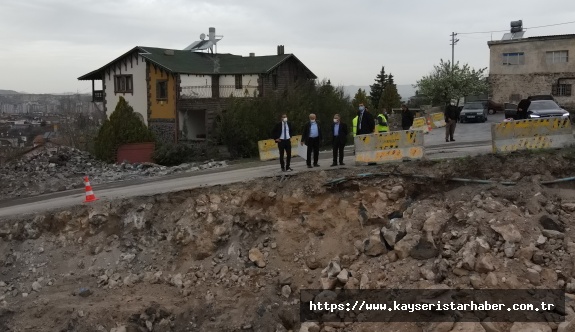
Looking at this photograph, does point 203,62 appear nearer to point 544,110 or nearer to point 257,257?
point 544,110

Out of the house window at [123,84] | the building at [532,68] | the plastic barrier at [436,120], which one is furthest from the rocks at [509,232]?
the building at [532,68]

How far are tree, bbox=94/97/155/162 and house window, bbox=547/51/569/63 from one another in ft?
108

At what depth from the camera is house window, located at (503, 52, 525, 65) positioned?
148ft

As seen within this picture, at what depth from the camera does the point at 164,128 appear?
118 ft

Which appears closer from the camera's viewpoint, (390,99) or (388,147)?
(388,147)

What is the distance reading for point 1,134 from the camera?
165 ft

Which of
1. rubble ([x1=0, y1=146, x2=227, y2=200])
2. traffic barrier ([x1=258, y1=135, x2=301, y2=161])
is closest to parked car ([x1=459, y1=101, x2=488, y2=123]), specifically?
traffic barrier ([x1=258, y1=135, x2=301, y2=161])

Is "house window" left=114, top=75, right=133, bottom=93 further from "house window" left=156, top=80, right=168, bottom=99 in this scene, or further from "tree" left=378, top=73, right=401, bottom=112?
"tree" left=378, top=73, right=401, bottom=112

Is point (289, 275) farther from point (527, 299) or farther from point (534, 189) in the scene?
point (534, 189)

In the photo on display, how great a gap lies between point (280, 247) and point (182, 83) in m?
25.3

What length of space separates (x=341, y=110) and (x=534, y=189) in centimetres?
2234

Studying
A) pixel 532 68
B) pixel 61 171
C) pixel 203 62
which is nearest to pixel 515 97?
pixel 532 68

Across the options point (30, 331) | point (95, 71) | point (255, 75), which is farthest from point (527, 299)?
point (95, 71)

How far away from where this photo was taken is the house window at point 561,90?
43125mm
